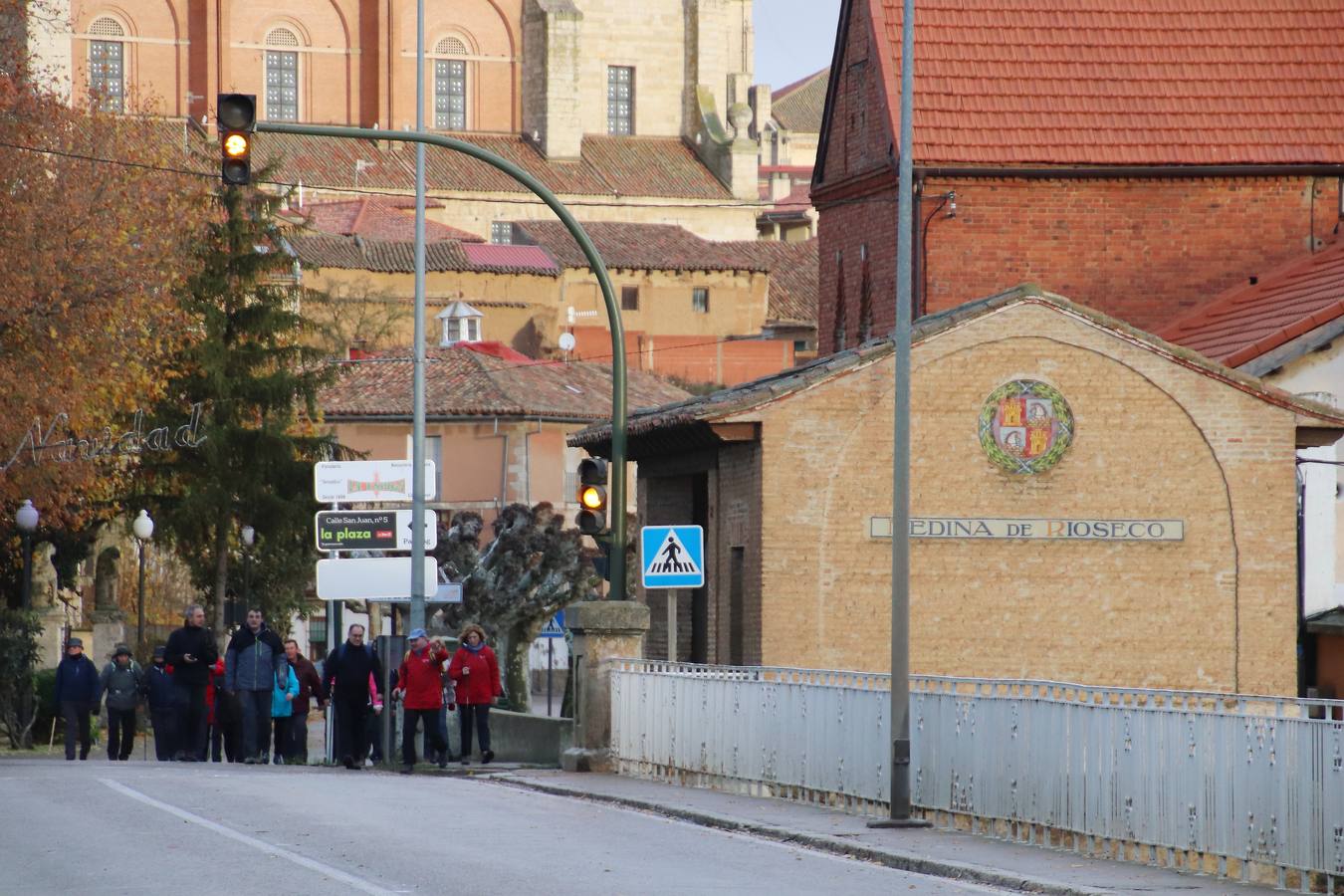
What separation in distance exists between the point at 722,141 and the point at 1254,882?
98550mm

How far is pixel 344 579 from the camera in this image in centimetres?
2792

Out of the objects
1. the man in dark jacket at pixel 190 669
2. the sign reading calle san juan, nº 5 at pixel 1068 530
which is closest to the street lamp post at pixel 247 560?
the man in dark jacket at pixel 190 669

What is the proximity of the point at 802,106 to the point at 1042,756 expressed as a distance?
487 ft

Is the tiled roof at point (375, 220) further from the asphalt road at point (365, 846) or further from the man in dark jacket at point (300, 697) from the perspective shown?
the asphalt road at point (365, 846)

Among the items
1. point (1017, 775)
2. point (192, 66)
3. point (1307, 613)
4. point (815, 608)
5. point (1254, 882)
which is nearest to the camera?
point (1254, 882)

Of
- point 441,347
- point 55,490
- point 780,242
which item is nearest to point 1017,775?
point 55,490

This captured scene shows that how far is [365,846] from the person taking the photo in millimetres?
15305

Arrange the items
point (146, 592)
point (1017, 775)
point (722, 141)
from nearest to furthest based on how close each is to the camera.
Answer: point (1017, 775) → point (146, 592) → point (722, 141)

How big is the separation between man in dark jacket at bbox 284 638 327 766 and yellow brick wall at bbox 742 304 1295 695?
17.0ft

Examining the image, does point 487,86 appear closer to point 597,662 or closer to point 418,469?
point 418,469

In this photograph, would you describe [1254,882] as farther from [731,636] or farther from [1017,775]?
[731,636]

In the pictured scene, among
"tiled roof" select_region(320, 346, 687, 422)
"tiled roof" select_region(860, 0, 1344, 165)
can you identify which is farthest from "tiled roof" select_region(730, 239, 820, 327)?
"tiled roof" select_region(860, 0, 1344, 165)

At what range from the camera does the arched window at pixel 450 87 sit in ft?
355

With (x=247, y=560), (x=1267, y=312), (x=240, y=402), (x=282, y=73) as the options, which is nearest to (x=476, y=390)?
(x=247, y=560)
